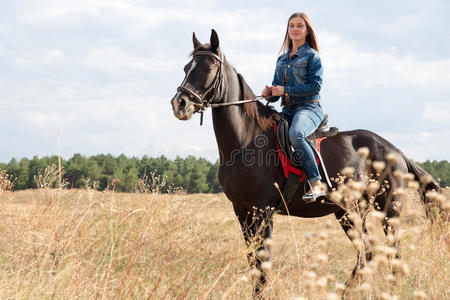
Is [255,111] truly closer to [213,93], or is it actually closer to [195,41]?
[213,93]

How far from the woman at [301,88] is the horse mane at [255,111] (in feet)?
0.75

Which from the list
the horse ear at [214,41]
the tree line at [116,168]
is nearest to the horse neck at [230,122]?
the horse ear at [214,41]

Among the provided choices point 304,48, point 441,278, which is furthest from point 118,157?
point 441,278

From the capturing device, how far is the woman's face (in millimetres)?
6359

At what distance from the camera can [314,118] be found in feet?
19.8

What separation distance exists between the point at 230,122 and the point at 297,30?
1.91m

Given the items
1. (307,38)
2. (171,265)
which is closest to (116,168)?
(307,38)

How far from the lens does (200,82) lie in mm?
5297

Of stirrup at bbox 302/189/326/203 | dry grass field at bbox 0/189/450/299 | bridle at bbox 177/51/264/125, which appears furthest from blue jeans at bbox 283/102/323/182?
dry grass field at bbox 0/189/450/299

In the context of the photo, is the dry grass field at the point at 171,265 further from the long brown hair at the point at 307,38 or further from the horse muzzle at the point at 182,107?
the long brown hair at the point at 307,38

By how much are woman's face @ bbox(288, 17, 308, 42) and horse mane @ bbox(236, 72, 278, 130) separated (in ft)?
3.88

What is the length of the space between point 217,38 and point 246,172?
179 centimetres

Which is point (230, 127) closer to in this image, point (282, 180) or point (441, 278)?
point (282, 180)

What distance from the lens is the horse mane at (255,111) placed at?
5.80m
